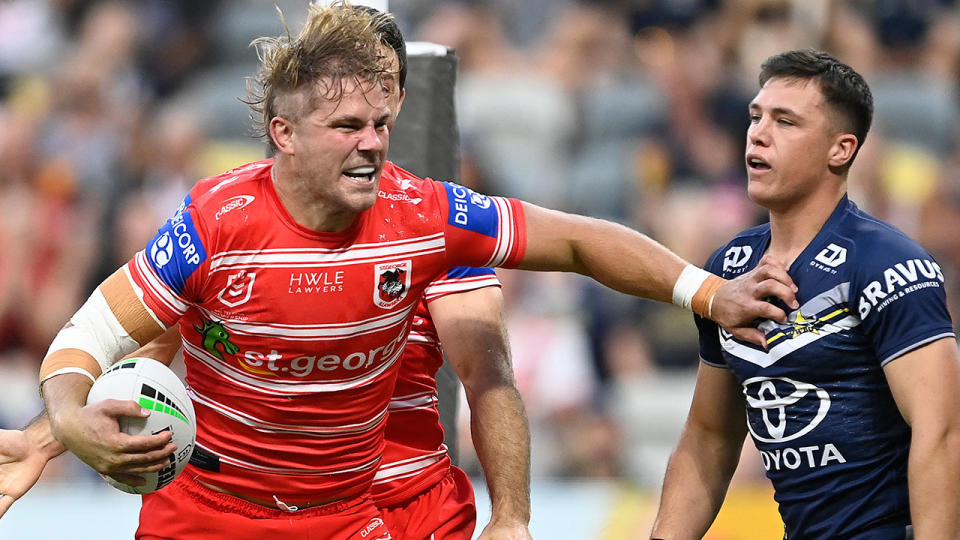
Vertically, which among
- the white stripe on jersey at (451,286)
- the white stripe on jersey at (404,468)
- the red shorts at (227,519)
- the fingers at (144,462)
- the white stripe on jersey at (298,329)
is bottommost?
the red shorts at (227,519)

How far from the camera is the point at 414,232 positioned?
4352mm

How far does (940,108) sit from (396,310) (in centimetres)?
737

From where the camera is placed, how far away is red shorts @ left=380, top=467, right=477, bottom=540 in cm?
480

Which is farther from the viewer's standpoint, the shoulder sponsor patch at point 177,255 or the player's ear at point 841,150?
the player's ear at point 841,150

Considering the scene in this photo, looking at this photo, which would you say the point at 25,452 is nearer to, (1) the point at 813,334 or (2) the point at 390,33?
(2) the point at 390,33

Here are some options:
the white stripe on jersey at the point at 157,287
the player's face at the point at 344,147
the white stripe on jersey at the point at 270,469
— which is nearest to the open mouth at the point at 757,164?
the player's face at the point at 344,147

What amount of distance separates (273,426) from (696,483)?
1496 mm

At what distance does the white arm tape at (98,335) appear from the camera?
159 inches

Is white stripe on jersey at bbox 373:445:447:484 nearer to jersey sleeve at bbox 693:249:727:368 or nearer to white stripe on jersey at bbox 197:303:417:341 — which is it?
white stripe on jersey at bbox 197:303:417:341

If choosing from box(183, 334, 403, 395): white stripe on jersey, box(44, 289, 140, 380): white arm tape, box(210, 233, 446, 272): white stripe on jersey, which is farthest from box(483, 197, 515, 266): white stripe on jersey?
box(44, 289, 140, 380): white arm tape

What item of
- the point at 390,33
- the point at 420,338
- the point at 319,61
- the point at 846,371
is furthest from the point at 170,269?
the point at 846,371

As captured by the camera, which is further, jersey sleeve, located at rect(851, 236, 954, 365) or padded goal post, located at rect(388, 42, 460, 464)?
padded goal post, located at rect(388, 42, 460, 464)

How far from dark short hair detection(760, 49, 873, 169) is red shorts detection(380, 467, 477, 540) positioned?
71.4 inches

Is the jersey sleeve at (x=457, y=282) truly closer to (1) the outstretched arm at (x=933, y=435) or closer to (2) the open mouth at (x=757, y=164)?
(2) the open mouth at (x=757, y=164)
